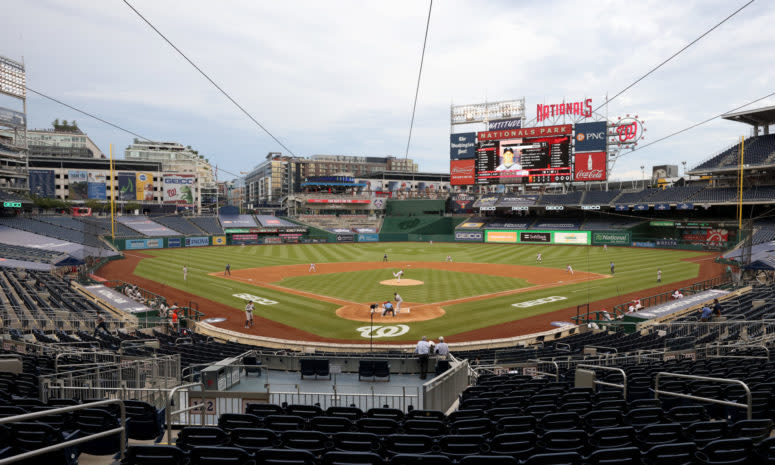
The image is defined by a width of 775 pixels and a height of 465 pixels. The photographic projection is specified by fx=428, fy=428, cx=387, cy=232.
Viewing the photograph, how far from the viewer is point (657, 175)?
99.8 m

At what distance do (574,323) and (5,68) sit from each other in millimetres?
68548

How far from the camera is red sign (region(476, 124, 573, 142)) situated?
7088 cm

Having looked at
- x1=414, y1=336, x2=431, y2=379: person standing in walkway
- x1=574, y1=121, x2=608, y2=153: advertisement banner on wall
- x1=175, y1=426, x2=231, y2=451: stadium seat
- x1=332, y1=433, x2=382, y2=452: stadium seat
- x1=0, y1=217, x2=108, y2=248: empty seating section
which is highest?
x1=574, y1=121, x2=608, y2=153: advertisement banner on wall

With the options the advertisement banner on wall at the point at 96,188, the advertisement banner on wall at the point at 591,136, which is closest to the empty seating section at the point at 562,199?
the advertisement banner on wall at the point at 591,136

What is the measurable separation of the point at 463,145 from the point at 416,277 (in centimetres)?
4379

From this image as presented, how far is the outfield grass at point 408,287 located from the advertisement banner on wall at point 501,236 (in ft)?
117

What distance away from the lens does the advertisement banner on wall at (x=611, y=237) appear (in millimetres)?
66188

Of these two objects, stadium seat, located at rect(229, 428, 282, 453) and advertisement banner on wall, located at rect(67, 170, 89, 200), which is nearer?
stadium seat, located at rect(229, 428, 282, 453)

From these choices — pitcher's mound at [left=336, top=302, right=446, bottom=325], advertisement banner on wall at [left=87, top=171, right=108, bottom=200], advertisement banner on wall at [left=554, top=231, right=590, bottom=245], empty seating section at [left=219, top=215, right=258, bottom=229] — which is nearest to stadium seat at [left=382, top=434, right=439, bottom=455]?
pitcher's mound at [left=336, top=302, right=446, bottom=325]

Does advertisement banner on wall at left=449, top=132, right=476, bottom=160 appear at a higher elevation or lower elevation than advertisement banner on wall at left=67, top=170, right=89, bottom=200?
higher

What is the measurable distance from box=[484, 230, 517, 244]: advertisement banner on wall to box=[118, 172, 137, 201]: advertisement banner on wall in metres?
72.9

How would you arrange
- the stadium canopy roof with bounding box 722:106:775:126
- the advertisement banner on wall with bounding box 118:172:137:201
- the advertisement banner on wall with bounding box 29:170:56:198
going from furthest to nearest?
1. the advertisement banner on wall with bounding box 29:170:56:198
2. the advertisement banner on wall with bounding box 118:172:137:201
3. the stadium canopy roof with bounding box 722:106:775:126

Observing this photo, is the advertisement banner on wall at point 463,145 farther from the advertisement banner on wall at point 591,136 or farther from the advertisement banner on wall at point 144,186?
the advertisement banner on wall at point 144,186

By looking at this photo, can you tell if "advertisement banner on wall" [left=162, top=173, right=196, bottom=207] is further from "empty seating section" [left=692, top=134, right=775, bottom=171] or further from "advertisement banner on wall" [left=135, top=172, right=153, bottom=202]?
"empty seating section" [left=692, top=134, right=775, bottom=171]
